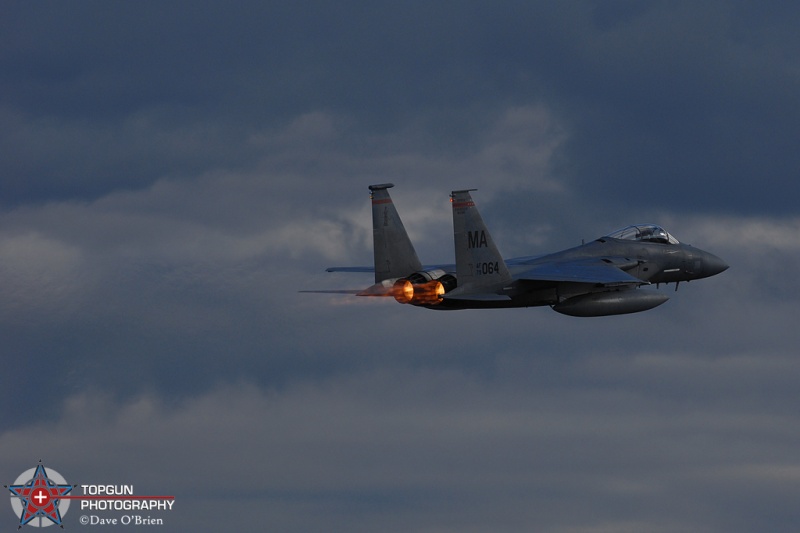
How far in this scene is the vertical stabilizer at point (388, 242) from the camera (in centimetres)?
6094

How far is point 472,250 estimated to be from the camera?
58375 mm

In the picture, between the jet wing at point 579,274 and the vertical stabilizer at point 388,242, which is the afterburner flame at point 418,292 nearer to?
the vertical stabilizer at point 388,242

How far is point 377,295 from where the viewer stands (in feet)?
199

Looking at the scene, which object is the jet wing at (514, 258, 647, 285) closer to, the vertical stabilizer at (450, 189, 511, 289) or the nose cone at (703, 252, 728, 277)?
the vertical stabilizer at (450, 189, 511, 289)

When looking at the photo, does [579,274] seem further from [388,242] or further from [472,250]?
[388,242]

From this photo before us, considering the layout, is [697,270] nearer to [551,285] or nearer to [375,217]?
[551,285]

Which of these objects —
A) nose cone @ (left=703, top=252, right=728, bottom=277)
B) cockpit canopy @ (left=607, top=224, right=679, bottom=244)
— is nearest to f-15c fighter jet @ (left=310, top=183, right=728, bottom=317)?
cockpit canopy @ (left=607, top=224, right=679, bottom=244)

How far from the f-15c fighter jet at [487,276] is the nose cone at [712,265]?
416cm

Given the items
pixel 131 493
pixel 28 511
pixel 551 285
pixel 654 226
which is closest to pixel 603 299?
pixel 551 285

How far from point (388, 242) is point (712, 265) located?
15082mm

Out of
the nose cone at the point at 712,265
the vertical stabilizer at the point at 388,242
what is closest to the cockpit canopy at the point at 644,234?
the nose cone at the point at 712,265

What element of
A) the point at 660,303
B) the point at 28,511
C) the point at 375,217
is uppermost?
the point at 375,217

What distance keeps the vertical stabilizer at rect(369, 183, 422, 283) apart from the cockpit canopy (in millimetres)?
9523

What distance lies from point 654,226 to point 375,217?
41.3ft
